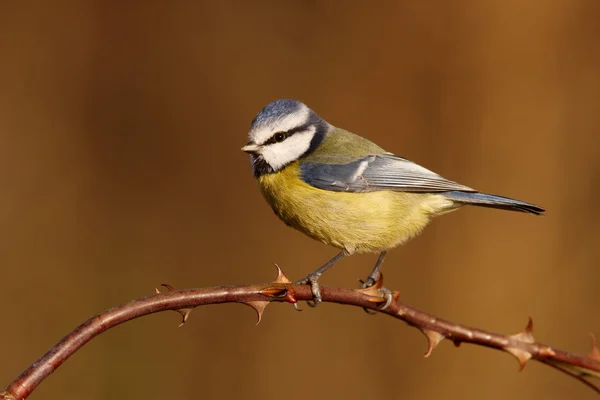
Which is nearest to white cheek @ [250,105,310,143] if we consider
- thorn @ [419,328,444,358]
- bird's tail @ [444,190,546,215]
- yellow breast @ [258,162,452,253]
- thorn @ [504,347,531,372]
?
yellow breast @ [258,162,452,253]

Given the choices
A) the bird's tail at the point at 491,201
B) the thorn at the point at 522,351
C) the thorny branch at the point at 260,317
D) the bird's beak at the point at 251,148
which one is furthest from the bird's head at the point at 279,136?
the thorn at the point at 522,351

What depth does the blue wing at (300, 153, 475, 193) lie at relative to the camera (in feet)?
6.72

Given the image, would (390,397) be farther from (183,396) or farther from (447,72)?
(447,72)

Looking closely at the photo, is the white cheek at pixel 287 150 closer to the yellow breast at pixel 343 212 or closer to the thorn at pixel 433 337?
the yellow breast at pixel 343 212

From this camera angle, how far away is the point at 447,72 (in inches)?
124

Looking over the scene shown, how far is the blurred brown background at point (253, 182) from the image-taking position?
286 cm

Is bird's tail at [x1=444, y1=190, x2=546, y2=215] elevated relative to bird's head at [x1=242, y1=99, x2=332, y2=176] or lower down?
lower down

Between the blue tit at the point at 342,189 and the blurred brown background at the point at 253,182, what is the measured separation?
2.85ft

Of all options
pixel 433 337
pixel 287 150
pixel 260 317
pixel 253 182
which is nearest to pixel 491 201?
pixel 287 150

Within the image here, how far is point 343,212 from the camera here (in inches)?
78.4

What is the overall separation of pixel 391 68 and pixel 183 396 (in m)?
1.79

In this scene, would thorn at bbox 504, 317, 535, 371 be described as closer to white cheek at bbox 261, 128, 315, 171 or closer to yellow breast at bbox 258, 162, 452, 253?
yellow breast at bbox 258, 162, 452, 253

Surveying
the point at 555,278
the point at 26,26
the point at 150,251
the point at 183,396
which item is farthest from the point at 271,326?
the point at 26,26

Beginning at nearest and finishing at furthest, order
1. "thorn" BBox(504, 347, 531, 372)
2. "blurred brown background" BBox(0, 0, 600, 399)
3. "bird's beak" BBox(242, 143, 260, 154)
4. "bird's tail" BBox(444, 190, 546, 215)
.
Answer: "thorn" BBox(504, 347, 531, 372)
"bird's tail" BBox(444, 190, 546, 215)
"bird's beak" BBox(242, 143, 260, 154)
"blurred brown background" BBox(0, 0, 600, 399)
